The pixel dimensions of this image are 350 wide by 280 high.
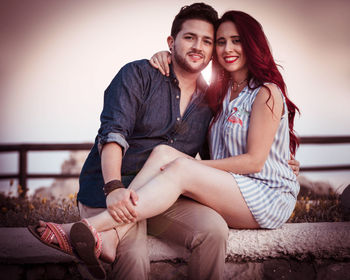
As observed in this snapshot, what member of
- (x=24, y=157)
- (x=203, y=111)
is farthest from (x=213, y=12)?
(x=24, y=157)

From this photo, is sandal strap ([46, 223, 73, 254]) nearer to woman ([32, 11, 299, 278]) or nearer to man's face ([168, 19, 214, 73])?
woman ([32, 11, 299, 278])

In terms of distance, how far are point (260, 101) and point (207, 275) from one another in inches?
42.9

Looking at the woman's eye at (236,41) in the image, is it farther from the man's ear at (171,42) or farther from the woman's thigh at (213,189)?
the woman's thigh at (213,189)

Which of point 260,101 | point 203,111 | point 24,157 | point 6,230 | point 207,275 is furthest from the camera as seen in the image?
point 24,157

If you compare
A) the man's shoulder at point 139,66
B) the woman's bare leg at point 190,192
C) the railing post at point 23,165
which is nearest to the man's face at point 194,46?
the man's shoulder at point 139,66


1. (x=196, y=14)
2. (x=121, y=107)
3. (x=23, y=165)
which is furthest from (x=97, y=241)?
(x=23, y=165)

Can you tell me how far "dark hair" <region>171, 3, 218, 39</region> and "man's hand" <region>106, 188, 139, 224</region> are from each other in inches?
55.9

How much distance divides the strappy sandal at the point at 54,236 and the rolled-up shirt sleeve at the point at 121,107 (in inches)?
22.7

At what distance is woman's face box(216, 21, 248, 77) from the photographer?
2.56 m

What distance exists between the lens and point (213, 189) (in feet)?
6.91

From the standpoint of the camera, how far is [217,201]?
2.15 meters

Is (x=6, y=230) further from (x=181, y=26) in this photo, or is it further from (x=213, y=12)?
(x=213, y=12)

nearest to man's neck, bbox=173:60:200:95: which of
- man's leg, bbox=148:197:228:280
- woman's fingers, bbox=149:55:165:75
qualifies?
woman's fingers, bbox=149:55:165:75

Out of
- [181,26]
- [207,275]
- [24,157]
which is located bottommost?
[24,157]
